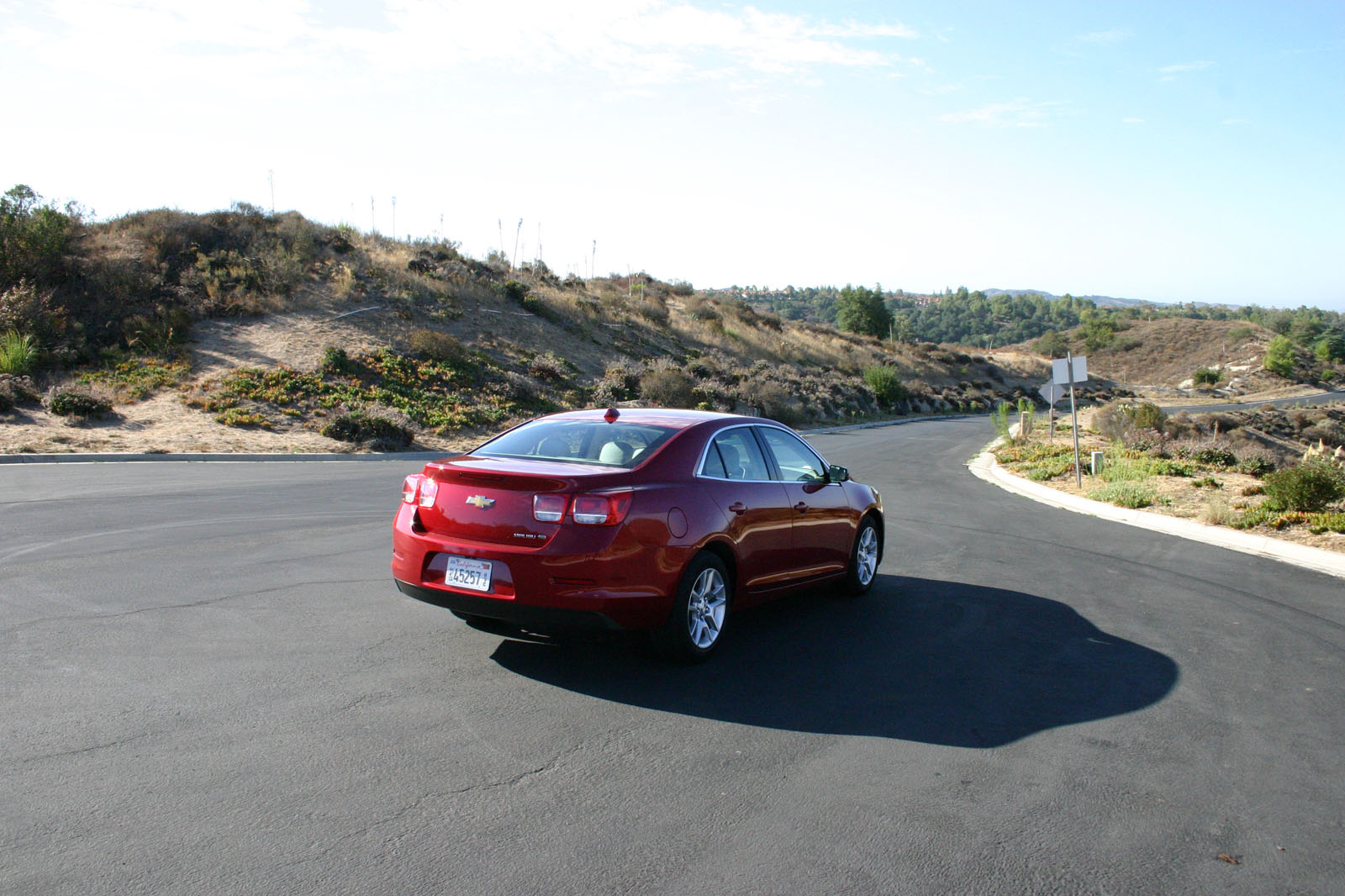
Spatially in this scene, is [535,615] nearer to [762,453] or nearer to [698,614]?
[698,614]

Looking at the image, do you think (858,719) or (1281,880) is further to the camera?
(858,719)

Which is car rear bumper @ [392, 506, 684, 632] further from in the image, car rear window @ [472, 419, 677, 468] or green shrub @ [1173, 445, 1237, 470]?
green shrub @ [1173, 445, 1237, 470]

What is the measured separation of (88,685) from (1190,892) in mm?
5381

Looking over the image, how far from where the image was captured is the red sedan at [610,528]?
Answer: 545 cm

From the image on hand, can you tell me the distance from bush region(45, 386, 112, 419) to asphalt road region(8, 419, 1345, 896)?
1546 cm

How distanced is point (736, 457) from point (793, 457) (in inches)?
38.1

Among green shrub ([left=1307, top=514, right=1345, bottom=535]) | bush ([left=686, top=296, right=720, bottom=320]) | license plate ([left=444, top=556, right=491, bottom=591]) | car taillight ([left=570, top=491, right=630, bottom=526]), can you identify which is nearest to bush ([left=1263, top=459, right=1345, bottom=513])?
green shrub ([left=1307, top=514, right=1345, bottom=535])

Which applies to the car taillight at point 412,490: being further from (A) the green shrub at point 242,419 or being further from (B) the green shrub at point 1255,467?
(A) the green shrub at point 242,419

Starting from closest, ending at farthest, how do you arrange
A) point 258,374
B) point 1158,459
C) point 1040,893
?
point 1040,893 < point 1158,459 < point 258,374

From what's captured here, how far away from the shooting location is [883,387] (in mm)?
55531

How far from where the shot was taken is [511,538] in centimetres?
554

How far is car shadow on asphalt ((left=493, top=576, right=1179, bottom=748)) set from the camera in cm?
526

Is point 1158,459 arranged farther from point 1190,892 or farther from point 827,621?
point 1190,892

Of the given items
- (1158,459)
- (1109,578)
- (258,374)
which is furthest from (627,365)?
(1109,578)
